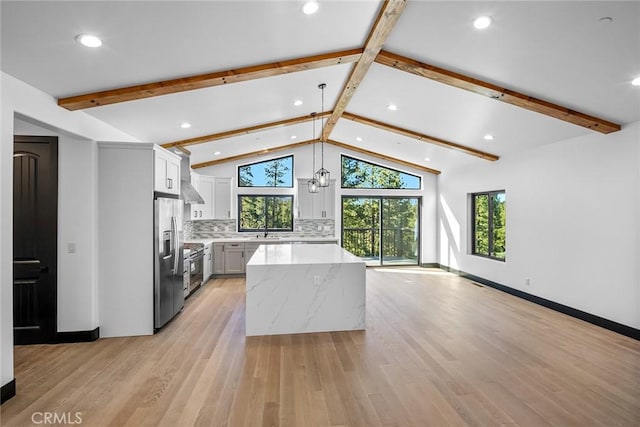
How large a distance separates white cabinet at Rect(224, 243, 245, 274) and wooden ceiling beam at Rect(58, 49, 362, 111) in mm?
4198

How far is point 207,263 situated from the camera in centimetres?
666

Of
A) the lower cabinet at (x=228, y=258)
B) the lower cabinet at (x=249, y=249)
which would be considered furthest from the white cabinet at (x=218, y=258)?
the lower cabinet at (x=249, y=249)

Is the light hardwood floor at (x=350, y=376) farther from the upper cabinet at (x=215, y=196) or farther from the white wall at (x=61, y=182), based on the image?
the upper cabinet at (x=215, y=196)

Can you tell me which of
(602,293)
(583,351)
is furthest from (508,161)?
(583,351)

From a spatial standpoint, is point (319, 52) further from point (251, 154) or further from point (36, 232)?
point (251, 154)

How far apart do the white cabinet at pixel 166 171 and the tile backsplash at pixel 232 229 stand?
2951 mm

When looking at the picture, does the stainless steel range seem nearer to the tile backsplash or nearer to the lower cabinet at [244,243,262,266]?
the lower cabinet at [244,243,262,266]

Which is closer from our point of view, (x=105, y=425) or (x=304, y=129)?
(x=105, y=425)

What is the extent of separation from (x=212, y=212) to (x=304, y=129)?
9.16 feet

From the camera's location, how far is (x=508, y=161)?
5910mm

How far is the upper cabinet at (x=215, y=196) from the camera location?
716 cm

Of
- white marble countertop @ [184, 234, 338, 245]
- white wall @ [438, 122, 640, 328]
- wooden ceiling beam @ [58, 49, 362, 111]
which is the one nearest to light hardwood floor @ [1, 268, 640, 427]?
white wall @ [438, 122, 640, 328]

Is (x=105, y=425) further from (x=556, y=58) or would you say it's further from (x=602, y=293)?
(x=602, y=293)

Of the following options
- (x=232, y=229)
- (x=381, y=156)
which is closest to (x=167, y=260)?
(x=232, y=229)
